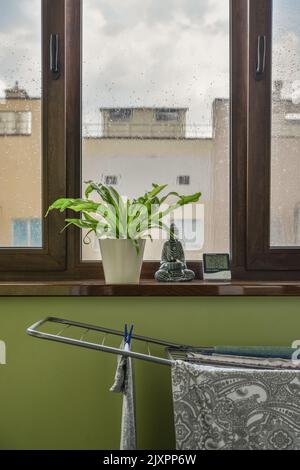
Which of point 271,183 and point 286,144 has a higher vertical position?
point 286,144

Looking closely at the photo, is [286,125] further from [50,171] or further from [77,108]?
→ [50,171]

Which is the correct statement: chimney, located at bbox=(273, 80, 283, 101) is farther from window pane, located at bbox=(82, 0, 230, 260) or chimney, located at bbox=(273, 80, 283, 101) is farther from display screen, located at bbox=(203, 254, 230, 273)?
display screen, located at bbox=(203, 254, 230, 273)

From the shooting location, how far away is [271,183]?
5.66 ft

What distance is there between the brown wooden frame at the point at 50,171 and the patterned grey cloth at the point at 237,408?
0.68 meters

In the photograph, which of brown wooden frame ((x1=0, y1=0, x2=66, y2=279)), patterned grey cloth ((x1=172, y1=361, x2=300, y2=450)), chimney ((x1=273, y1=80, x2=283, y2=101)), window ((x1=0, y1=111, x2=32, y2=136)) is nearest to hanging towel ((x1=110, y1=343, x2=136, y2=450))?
patterned grey cloth ((x1=172, y1=361, x2=300, y2=450))

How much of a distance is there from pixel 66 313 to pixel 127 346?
0.36 m

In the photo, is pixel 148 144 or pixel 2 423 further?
pixel 148 144

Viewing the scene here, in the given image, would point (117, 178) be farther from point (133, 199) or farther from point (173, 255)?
point (173, 255)

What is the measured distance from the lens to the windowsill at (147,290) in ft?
4.99

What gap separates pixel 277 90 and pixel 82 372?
1.15 metres

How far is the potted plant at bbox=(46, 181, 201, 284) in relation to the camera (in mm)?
1545

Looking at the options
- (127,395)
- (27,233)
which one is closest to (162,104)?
(27,233)

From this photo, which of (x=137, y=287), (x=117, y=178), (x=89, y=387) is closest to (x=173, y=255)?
(x=137, y=287)

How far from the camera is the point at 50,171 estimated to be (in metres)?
1.69
